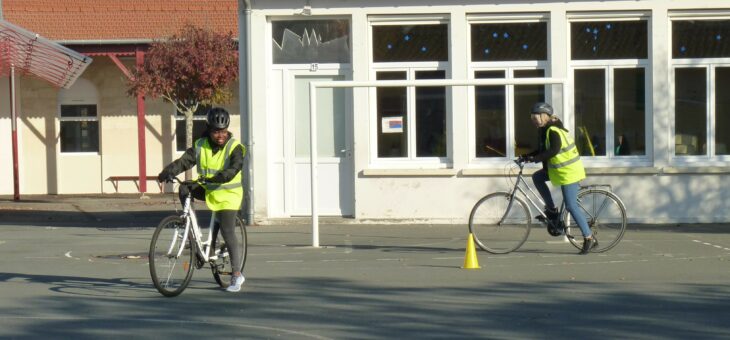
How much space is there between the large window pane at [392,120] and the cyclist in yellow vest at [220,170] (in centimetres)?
743

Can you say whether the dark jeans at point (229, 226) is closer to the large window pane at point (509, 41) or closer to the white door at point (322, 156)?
the white door at point (322, 156)

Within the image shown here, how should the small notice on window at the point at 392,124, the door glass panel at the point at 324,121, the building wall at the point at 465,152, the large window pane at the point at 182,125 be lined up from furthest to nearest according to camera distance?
the large window pane at the point at 182,125 < the door glass panel at the point at 324,121 < the small notice on window at the point at 392,124 < the building wall at the point at 465,152

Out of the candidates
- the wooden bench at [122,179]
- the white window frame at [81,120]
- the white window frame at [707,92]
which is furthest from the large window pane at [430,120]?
the white window frame at [81,120]

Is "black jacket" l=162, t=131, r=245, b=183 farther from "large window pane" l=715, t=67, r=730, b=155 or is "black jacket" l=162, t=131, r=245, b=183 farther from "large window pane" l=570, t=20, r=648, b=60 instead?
"large window pane" l=715, t=67, r=730, b=155

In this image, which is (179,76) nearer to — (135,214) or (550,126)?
(135,214)

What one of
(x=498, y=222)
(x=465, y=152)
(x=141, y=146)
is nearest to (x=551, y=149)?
(x=498, y=222)

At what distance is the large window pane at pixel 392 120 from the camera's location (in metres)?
17.9

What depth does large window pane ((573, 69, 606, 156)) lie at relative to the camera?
1769cm

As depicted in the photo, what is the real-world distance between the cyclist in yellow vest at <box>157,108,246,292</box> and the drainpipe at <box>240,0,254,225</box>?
6.98 metres

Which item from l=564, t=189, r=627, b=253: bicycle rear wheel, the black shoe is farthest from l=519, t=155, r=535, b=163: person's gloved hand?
the black shoe

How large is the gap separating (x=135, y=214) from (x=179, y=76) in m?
5.75

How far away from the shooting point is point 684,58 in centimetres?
1752

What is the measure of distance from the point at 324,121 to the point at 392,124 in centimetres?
106

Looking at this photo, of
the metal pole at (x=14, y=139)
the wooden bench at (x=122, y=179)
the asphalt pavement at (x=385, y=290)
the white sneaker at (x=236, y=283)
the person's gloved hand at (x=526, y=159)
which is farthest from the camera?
the wooden bench at (x=122, y=179)
